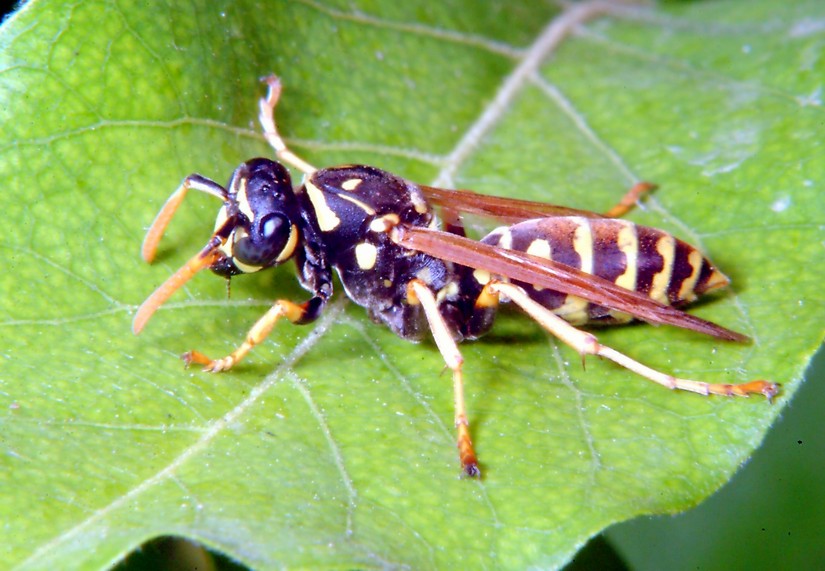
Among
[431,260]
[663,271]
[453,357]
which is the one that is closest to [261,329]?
[453,357]

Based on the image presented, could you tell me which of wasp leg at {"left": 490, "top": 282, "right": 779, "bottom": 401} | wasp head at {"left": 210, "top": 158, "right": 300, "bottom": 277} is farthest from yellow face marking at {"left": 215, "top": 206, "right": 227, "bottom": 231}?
wasp leg at {"left": 490, "top": 282, "right": 779, "bottom": 401}

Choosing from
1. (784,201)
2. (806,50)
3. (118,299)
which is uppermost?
(806,50)

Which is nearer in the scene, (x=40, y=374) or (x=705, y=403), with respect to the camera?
(x=40, y=374)

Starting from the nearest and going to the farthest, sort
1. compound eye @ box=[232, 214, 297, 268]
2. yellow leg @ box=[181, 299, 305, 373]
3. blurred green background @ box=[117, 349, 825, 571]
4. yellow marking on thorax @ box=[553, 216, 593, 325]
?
yellow leg @ box=[181, 299, 305, 373]
compound eye @ box=[232, 214, 297, 268]
yellow marking on thorax @ box=[553, 216, 593, 325]
blurred green background @ box=[117, 349, 825, 571]

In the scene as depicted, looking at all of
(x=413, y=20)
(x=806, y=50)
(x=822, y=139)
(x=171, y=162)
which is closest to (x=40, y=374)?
(x=171, y=162)

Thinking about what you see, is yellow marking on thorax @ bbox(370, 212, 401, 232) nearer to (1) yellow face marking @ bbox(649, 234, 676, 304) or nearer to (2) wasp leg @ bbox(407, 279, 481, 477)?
(2) wasp leg @ bbox(407, 279, 481, 477)

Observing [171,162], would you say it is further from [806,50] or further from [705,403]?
[806,50]

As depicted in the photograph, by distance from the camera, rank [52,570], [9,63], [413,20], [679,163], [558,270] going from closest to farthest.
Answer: [52,570] < [9,63] < [558,270] < [679,163] < [413,20]

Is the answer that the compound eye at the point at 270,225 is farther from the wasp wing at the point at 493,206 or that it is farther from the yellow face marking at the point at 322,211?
the wasp wing at the point at 493,206
